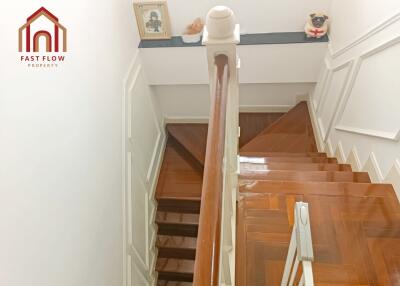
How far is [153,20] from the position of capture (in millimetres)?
3160

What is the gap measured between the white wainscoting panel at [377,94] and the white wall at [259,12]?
1.07 m

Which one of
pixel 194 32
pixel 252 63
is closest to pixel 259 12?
pixel 252 63

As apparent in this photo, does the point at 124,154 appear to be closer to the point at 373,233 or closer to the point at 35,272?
the point at 35,272

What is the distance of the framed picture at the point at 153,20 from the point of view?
3.05 m

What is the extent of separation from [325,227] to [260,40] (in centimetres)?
212

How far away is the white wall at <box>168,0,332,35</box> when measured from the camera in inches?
123

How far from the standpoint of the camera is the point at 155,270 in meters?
3.61

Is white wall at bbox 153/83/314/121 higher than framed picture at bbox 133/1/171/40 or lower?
lower

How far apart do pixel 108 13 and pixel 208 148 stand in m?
1.92

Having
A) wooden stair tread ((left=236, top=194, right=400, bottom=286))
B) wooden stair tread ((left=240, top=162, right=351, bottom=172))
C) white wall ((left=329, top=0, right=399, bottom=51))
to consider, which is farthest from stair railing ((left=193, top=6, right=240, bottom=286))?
white wall ((left=329, top=0, right=399, bottom=51))

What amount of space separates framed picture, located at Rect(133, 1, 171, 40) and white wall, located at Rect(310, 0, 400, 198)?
5.13 ft

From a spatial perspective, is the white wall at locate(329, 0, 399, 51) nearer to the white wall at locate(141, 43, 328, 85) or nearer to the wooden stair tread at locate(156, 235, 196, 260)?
the white wall at locate(141, 43, 328, 85)

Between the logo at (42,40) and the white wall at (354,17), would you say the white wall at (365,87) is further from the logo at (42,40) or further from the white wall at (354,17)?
the logo at (42,40)

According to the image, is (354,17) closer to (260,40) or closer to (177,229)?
(260,40)
